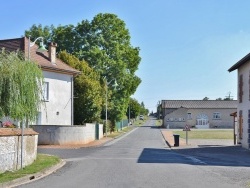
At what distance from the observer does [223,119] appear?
108m

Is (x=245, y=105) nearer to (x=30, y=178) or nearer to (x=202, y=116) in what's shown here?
(x=30, y=178)

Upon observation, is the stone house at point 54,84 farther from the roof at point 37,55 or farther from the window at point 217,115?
the window at point 217,115

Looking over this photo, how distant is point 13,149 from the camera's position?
57.6 feet

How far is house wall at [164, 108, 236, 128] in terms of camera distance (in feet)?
349

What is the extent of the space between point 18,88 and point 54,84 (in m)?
25.4

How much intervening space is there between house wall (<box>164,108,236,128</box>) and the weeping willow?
89077 millimetres

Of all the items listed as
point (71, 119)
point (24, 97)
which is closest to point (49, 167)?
point (24, 97)

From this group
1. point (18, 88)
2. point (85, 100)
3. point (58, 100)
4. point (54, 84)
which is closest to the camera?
point (18, 88)

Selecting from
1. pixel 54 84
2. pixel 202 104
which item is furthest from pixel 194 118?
pixel 54 84

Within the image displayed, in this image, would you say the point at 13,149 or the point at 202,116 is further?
the point at 202,116

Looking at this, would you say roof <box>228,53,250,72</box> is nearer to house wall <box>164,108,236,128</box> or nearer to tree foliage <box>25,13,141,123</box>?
tree foliage <box>25,13,141,123</box>

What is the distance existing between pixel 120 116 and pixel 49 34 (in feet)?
48.9

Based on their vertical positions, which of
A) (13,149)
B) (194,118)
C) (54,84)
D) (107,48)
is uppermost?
(107,48)

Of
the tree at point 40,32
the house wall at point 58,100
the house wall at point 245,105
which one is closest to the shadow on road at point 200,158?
the house wall at point 245,105
